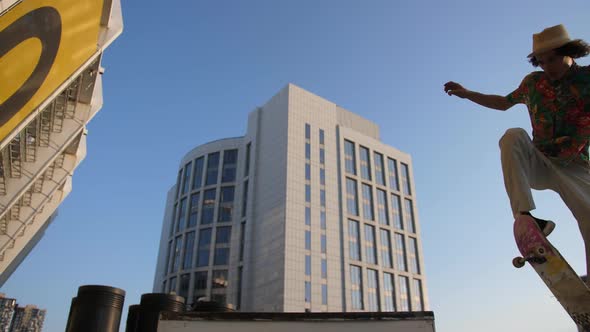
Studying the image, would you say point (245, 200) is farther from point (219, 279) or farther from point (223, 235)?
point (219, 279)

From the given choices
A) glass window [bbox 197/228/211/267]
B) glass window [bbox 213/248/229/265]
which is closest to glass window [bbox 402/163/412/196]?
glass window [bbox 213/248/229/265]

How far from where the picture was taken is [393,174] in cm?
6406

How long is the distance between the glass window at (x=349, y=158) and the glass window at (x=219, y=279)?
24029mm

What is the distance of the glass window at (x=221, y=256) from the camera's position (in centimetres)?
5506

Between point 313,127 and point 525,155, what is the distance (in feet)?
182

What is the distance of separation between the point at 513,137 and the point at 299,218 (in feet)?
157

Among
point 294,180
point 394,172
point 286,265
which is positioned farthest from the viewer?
point 394,172

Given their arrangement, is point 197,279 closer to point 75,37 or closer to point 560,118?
point 75,37

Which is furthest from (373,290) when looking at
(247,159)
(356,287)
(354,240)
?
(247,159)

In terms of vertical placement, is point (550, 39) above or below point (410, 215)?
below

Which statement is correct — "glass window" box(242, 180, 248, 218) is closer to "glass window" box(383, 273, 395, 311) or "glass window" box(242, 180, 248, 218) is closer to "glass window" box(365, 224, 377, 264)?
"glass window" box(365, 224, 377, 264)

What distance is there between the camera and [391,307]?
52438 mm

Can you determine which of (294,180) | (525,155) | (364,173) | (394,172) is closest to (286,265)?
(294,180)

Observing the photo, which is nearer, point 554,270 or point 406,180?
point 554,270
